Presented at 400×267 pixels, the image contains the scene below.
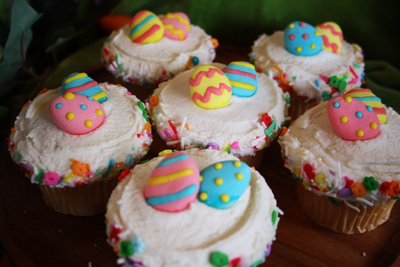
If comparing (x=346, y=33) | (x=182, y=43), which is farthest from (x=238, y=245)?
(x=346, y=33)

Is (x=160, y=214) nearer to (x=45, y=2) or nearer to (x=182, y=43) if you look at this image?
(x=182, y=43)

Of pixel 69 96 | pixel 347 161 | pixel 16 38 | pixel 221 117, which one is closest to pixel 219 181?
pixel 221 117

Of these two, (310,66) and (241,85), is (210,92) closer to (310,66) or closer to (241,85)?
(241,85)

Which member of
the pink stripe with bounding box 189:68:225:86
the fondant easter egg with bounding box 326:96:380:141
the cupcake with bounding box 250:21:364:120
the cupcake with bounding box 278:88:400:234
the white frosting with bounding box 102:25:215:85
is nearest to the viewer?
the cupcake with bounding box 278:88:400:234

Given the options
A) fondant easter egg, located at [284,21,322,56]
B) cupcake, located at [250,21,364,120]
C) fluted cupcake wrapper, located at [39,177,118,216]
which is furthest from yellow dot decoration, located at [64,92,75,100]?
fondant easter egg, located at [284,21,322,56]

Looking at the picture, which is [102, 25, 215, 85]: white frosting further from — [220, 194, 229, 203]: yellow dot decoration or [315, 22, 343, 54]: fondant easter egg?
[220, 194, 229, 203]: yellow dot decoration

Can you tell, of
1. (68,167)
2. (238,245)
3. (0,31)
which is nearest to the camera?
(238,245)
